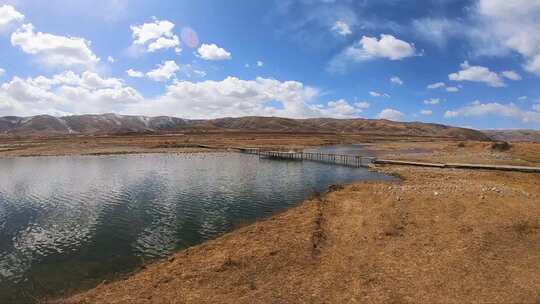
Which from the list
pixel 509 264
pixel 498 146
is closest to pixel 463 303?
pixel 509 264

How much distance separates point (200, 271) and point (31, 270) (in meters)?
10.3

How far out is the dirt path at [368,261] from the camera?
1399cm

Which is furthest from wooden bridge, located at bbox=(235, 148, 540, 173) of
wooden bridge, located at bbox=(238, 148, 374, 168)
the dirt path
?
the dirt path

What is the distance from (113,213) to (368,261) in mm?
23616

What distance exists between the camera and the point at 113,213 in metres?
30.9

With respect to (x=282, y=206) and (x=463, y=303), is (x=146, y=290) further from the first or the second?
(x=282, y=206)

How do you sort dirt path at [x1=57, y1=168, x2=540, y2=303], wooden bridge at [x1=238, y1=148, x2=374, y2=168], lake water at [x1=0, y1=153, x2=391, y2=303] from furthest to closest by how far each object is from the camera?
wooden bridge at [x1=238, y1=148, x2=374, y2=168] < lake water at [x1=0, y1=153, x2=391, y2=303] < dirt path at [x1=57, y1=168, x2=540, y2=303]

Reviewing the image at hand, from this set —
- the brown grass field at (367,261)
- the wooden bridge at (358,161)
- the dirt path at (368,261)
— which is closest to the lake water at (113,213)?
the brown grass field at (367,261)

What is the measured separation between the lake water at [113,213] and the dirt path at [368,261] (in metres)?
3.10

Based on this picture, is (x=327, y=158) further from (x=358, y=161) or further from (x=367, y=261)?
(x=367, y=261)

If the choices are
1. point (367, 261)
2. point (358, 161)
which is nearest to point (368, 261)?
point (367, 261)

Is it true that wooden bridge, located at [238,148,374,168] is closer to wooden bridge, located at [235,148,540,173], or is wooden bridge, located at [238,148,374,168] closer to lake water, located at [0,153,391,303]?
wooden bridge, located at [235,148,540,173]

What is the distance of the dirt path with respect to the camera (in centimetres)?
1399

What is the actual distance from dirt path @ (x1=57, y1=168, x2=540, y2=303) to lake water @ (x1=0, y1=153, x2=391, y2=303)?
3.10 metres
